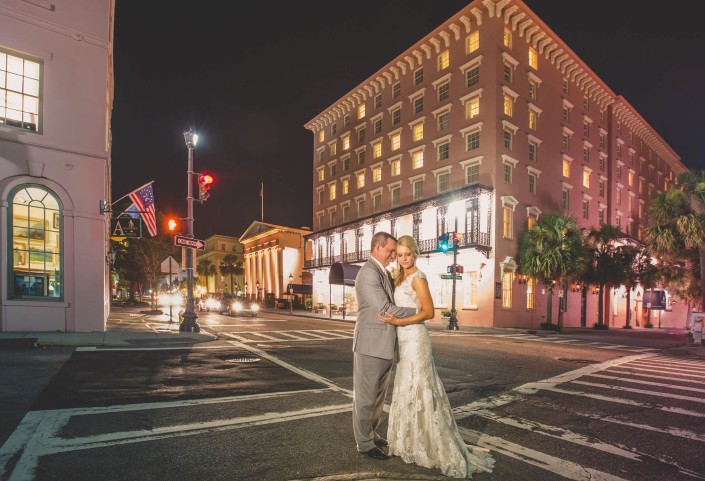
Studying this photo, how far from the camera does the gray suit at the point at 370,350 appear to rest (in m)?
4.10

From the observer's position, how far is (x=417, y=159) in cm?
3816

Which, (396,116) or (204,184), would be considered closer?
(204,184)

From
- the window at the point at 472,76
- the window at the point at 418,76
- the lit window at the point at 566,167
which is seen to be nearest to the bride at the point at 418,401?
the window at the point at 472,76

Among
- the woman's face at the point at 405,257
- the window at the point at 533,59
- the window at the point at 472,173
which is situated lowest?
the woman's face at the point at 405,257

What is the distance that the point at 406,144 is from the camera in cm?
3941

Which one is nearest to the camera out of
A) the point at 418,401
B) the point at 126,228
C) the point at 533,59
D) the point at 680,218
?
the point at 418,401

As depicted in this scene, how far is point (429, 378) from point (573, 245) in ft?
96.6

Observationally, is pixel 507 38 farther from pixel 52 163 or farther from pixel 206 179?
pixel 52 163

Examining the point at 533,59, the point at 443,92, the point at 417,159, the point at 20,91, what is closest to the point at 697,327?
the point at 417,159

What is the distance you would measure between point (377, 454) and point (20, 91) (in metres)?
16.4

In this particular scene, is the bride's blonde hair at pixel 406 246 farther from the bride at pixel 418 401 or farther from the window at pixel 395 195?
the window at pixel 395 195

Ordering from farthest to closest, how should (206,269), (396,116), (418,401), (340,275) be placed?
1. (206,269)
2. (396,116)
3. (340,275)
4. (418,401)

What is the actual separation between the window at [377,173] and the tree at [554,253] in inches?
656

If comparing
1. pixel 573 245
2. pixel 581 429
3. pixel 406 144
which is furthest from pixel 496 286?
pixel 581 429
